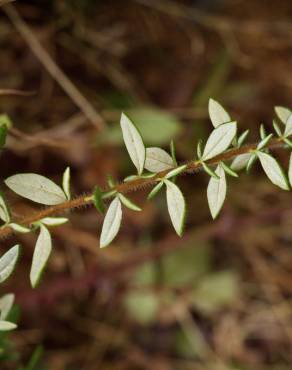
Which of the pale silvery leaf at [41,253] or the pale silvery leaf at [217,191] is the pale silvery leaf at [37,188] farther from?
the pale silvery leaf at [217,191]

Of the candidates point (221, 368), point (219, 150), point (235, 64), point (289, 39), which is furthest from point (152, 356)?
point (219, 150)

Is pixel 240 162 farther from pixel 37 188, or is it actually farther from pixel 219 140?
pixel 37 188

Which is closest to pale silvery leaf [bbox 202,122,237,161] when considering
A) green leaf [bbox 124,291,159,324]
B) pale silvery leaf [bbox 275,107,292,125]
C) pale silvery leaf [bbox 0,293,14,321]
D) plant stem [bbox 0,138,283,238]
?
plant stem [bbox 0,138,283,238]

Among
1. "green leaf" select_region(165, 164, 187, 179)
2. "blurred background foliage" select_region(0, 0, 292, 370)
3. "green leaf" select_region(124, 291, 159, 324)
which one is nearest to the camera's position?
"green leaf" select_region(165, 164, 187, 179)

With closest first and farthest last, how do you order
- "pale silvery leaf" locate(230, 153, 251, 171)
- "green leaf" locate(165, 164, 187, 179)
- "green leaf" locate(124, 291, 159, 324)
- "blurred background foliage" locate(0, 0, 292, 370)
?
"green leaf" locate(165, 164, 187, 179) < "pale silvery leaf" locate(230, 153, 251, 171) < "blurred background foliage" locate(0, 0, 292, 370) < "green leaf" locate(124, 291, 159, 324)

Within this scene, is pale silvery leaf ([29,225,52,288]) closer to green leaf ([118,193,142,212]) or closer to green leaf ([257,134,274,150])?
green leaf ([118,193,142,212])

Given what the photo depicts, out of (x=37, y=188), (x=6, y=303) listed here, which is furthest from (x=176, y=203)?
(x=6, y=303)

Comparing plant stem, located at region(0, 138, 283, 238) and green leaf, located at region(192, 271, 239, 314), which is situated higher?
plant stem, located at region(0, 138, 283, 238)

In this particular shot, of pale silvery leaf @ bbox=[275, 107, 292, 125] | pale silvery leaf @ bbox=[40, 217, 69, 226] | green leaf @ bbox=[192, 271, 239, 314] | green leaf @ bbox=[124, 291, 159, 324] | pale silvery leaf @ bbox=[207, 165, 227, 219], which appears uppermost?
pale silvery leaf @ bbox=[40, 217, 69, 226]
